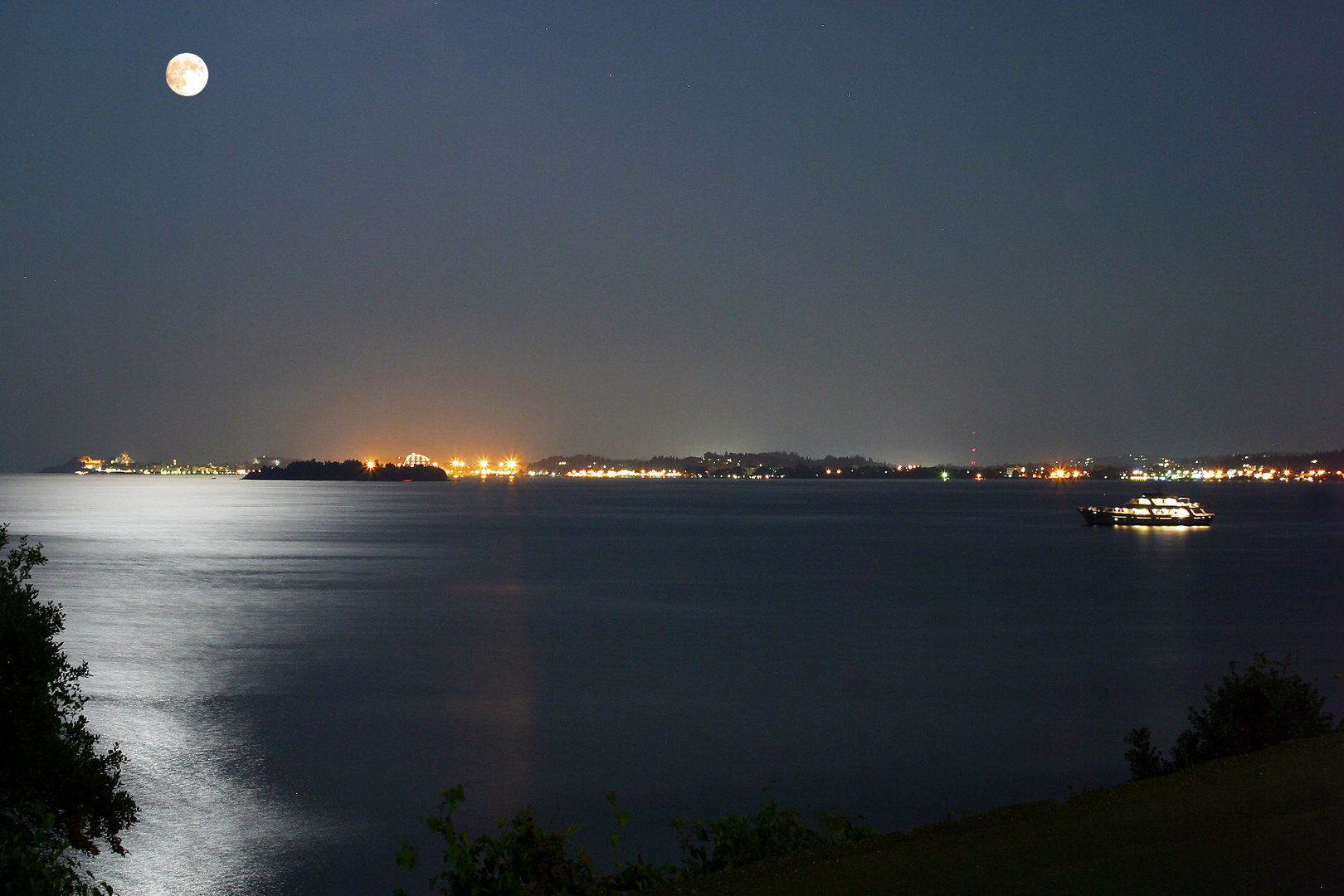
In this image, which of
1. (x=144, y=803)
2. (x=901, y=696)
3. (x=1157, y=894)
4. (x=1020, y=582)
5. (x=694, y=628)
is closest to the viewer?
(x=1157, y=894)

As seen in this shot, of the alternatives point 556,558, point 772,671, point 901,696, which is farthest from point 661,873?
point 556,558

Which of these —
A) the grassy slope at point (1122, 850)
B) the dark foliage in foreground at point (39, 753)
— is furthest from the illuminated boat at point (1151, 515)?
the dark foliage in foreground at point (39, 753)

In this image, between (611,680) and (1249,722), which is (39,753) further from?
(611,680)

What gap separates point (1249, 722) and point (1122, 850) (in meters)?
5.14

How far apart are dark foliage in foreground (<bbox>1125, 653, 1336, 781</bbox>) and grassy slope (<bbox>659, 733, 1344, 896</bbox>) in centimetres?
255

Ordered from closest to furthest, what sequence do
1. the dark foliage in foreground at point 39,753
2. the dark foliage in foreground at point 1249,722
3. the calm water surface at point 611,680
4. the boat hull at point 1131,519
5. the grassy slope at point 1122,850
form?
the grassy slope at point 1122,850 → the dark foliage in foreground at point 39,753 → the dark foliage in foreground at point 1249,722 → the calm water surface at point 611,680 → the boat hull at point 1131,519

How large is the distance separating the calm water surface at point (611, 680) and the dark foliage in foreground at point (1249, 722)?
1.92 meters

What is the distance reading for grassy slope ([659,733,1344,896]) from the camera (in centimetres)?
573

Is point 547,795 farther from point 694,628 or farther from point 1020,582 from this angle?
point 1020,582

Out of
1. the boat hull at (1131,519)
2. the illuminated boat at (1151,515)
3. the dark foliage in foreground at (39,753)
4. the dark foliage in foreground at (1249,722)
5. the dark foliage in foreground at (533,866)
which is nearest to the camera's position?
the dark foliage in foreground at (533,866)

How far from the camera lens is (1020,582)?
118 feet

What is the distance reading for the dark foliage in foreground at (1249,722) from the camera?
400 inches

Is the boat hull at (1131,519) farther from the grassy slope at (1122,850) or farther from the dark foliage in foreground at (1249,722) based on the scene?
the grassy slope at (1122,850)

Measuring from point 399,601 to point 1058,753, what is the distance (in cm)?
2010
